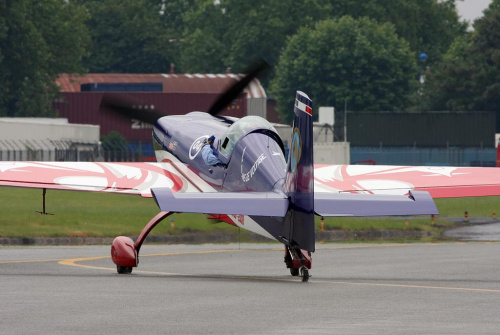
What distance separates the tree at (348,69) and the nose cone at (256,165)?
90.3 meters

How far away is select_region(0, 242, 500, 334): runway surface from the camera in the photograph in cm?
1284

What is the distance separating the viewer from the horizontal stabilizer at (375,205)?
17.5m

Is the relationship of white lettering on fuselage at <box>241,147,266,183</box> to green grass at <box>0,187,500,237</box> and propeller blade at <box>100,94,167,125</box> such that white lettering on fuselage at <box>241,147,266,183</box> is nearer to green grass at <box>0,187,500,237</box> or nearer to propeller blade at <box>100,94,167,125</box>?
propeller blade at <box>100,94,167,125</box>

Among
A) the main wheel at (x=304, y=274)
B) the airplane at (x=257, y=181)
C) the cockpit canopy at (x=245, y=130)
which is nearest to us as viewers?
the airplane at (x=257, y=181)

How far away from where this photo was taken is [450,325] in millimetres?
12883

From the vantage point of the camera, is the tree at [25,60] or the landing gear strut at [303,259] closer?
the landing gear strut at [303,259]

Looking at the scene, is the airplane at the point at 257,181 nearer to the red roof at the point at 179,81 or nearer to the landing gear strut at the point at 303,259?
the landing gear strut at the point at 303,259

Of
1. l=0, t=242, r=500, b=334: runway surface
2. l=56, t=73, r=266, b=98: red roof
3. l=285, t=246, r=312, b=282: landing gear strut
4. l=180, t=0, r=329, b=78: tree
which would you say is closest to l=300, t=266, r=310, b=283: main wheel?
l=285, t=246, r=312, b=282: landing gear strut

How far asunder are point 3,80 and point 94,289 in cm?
8229

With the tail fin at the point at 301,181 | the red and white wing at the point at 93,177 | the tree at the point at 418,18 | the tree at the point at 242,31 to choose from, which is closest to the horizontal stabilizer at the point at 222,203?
the tail fin at the point at 301,181

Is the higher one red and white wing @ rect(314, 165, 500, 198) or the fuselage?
the fuselage

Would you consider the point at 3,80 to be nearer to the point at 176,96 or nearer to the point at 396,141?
the point at 176,96

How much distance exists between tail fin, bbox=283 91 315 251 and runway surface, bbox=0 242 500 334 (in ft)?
2.37

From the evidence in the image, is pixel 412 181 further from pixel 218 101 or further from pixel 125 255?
pixel 218 101
